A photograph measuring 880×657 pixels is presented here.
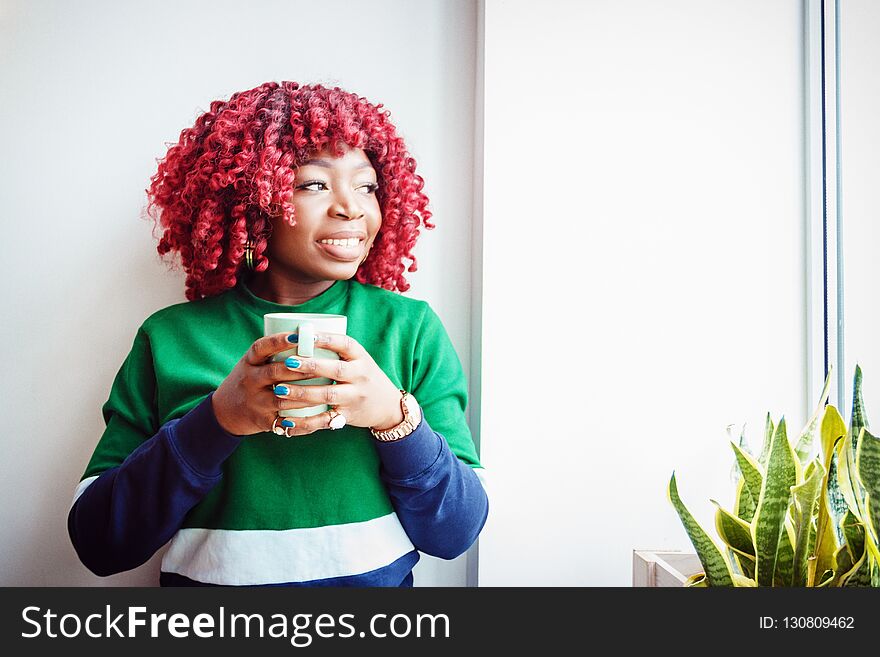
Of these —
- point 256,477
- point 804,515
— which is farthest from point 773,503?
point 256,477

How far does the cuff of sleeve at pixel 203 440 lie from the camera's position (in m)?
0.76

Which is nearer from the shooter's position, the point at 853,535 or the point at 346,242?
the point at 853,535

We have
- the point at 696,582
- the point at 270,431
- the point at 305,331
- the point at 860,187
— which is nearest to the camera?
the point at 305,331

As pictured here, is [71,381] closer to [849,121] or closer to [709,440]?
[709,440]

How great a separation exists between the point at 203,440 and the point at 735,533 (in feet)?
2.17

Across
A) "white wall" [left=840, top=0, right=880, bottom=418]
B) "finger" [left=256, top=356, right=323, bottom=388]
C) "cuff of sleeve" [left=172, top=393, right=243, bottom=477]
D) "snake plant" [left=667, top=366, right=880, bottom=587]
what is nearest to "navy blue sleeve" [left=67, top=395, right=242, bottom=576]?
"cuff of sleeve" [left=172, top=393, right=243, bottom=477]

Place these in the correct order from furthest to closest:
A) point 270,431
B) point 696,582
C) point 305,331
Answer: point 696,582 < point 270,431 < point 305,331

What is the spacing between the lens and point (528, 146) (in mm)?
1094

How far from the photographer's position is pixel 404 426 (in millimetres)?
774

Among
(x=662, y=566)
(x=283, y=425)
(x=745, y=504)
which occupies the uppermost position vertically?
(x=283, y=425)

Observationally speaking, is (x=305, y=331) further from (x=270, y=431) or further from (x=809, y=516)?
(x=809, y=516)

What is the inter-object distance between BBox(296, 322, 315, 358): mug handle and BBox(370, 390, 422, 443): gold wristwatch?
0.15 meters

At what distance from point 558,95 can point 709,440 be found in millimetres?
617

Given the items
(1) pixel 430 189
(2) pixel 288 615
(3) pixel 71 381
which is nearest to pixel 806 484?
(2) pixel 288 615
